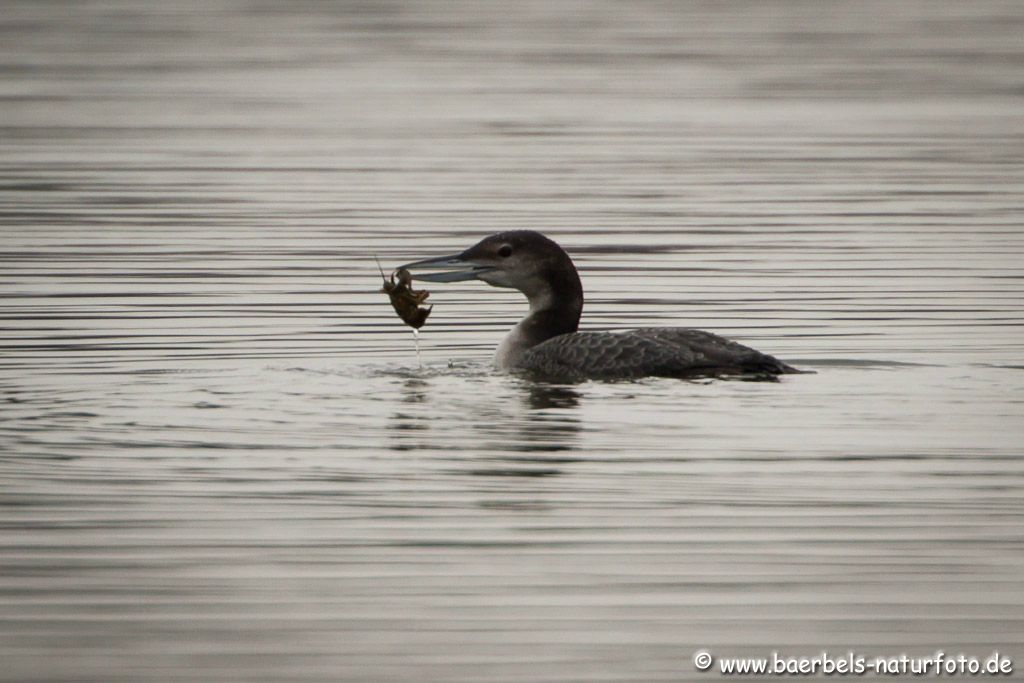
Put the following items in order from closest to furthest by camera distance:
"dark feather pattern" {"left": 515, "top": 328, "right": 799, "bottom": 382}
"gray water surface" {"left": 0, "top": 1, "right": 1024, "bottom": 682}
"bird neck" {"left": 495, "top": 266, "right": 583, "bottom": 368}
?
"gray water surface" {"left": 0, "top": 1, "right": 1024, "bottom": 682}
"dark feather pattern" {"left": 515, "top": 328, "right": 799, "bottom": 382}
"bird neck" {"left": 495, "top": 266, "right": 583, "bottom": 368}

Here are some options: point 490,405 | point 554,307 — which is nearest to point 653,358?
point 490,405

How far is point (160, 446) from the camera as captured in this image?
848 centimetres

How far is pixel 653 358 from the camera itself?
10.0 meters

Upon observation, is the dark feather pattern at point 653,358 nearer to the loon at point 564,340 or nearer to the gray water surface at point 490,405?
the loon at point 564,340

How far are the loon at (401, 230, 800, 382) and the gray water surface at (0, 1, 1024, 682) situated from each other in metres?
0.14

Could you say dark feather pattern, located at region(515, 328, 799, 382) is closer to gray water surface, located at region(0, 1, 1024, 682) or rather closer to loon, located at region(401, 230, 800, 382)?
loon, located at region(401, 230, 800, 382)

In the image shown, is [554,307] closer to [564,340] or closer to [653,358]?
[564,340]

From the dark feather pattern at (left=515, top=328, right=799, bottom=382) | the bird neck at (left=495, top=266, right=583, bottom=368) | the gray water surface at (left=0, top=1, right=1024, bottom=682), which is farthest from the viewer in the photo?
the bird neck at (left=495, top=266, right=583, bottom=368)

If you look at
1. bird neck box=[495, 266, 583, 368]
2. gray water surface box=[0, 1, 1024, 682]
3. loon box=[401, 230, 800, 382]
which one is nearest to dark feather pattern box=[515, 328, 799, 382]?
loon box=[401, 230, 800, 382]

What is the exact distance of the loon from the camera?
32.7 ft

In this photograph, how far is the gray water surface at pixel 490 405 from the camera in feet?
20.6

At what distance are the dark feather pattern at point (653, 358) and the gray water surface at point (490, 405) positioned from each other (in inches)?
5.3

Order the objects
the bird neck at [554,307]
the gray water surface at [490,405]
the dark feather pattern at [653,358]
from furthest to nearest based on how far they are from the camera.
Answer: the bird neck at [554,307]
the dark feather pattern at [653,358]
the gray water surface at [490,405]

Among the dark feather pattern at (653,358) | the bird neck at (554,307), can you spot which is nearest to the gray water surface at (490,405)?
the dark feather pattern at (653,358)
